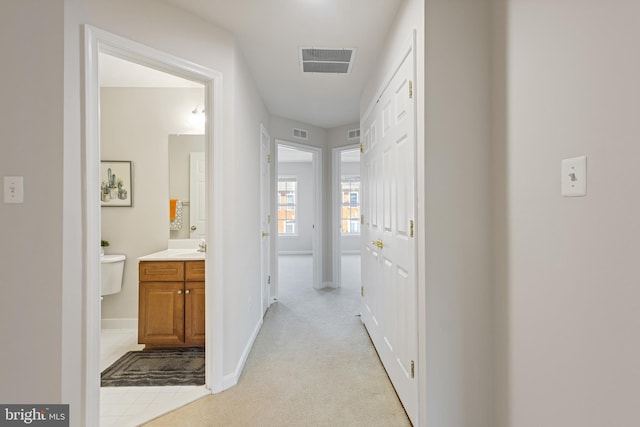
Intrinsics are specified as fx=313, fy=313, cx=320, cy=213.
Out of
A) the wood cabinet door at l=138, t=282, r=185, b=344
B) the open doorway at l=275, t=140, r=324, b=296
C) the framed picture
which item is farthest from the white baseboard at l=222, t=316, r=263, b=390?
the open doorway at l=275, t=140, r=324, b=296

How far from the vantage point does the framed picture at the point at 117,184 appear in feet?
10.8

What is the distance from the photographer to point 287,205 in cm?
943

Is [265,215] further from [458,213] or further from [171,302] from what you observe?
[458,213]

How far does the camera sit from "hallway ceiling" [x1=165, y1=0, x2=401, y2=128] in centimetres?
205

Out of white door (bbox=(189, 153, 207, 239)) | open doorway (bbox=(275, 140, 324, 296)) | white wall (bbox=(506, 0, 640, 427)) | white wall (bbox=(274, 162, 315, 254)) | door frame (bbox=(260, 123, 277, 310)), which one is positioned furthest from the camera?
white wall (bbox=(274, 162, 315, 254))

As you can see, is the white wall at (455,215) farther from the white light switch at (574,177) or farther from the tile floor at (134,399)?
the tile floor at (134,399)

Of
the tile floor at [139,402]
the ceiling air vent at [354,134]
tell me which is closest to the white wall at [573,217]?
the tile floor at [139,402]

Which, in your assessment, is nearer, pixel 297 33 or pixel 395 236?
pixel 395 236

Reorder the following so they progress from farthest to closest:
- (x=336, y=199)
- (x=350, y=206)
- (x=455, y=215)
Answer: (x=350, y=206) < (x=336, y=199) < (x=455, y=215)

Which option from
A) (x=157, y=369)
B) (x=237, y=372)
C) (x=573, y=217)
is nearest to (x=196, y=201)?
(x=157, y=369)
